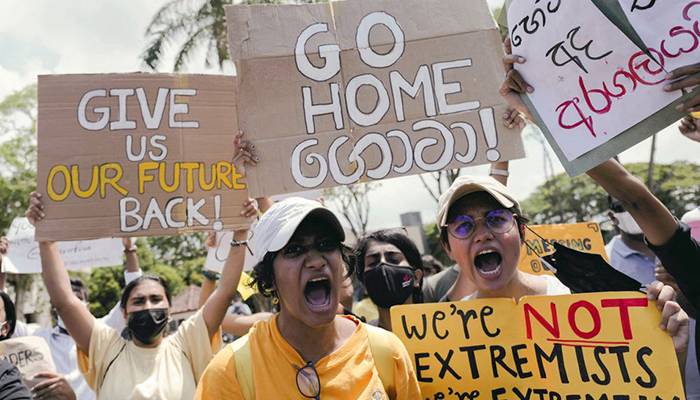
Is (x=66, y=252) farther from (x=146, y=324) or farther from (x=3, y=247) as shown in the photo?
(x=146, y=324)

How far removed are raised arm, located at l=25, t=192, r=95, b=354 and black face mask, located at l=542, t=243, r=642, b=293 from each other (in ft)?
8.85

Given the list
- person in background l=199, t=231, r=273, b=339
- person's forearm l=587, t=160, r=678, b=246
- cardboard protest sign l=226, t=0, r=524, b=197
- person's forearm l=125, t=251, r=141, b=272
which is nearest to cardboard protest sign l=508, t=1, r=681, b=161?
person's forearm l=587, t=160, r=678, b=246

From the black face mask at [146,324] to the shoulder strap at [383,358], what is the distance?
1844 millimetres

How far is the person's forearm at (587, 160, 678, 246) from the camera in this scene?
1.86 metres

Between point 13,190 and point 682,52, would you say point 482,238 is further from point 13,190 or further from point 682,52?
point 13,190

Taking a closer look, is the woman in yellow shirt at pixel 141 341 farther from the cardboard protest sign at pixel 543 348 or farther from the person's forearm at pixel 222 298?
the cardboard protest sign at pixel 543 348

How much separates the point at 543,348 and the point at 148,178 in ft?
9.39

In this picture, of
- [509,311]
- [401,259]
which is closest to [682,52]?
[509,311]

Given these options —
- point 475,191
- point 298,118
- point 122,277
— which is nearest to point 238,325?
point 298,118

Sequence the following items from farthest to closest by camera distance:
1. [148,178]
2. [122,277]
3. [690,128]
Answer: [122,277] < [148,178] < [690,128]

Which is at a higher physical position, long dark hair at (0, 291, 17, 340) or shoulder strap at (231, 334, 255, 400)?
long dark hair at (0, 291, 17, 340)

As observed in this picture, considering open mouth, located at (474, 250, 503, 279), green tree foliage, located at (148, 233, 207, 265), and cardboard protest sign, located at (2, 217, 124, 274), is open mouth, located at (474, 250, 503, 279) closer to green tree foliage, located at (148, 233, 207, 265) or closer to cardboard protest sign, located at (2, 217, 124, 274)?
cardboard protest sign, located at (2, 217, 124, 274)

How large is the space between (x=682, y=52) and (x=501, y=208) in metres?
0.88

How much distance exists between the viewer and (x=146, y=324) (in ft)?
10.9
